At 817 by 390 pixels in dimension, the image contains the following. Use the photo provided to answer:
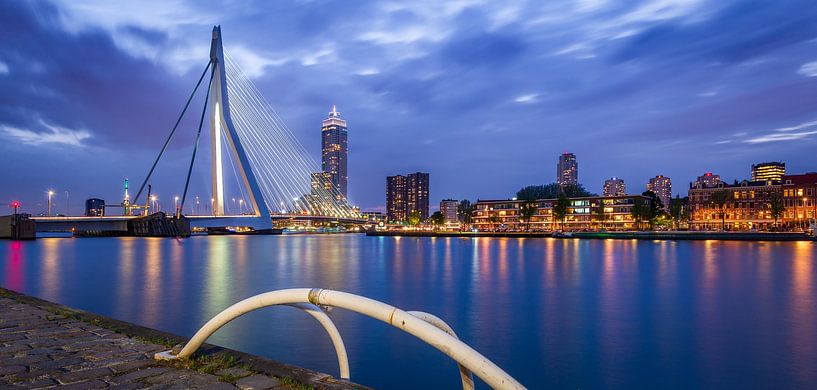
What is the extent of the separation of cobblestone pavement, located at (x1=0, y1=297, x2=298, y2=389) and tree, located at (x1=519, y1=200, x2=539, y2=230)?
13165 centimetres

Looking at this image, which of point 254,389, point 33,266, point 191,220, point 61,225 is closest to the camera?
point 254,389

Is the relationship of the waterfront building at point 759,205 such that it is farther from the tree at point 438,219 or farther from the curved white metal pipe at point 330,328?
the curved white metal pipe at point 330,328

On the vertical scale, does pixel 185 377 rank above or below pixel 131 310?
above

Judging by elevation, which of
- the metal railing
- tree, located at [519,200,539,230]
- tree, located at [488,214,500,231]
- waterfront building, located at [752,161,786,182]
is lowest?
tree, located at [488,214,500,231]

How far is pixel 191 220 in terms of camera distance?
87188mm

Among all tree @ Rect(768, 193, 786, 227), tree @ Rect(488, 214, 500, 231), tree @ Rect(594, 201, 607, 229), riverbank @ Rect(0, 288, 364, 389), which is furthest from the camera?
tree @ Rect(488, 214, 500, 231)

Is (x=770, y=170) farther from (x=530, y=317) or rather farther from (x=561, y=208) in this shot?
(x=530, y=317)

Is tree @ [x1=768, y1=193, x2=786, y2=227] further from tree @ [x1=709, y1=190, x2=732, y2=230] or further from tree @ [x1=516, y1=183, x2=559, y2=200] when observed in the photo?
tree @ [x1=516, y1=183, x2=559, y2=200]

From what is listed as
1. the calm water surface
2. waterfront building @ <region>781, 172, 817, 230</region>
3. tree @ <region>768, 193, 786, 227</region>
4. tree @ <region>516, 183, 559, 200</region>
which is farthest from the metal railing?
tree @ <region>516, 183, 559, 200</region>

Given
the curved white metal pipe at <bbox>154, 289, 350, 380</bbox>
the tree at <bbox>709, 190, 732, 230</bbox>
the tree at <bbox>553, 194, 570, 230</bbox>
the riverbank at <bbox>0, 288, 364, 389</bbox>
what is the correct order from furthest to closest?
1. the tree at <bbox>553, 194, 570, 230</bbox>
2. the tree at <bbox>709, 190, 732, 230</bbox>
3. the curved white metal pipe at <bbox>154, 289, 350, 380</bbox>
4. the riverbank at <bbox>0, 288, 364, 389</bbox>

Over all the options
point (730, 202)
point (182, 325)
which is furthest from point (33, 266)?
point (730, 202)

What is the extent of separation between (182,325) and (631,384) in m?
12.7

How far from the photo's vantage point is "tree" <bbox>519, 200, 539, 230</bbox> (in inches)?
5283

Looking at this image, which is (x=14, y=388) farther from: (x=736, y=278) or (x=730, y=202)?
(x=730, y=202)
